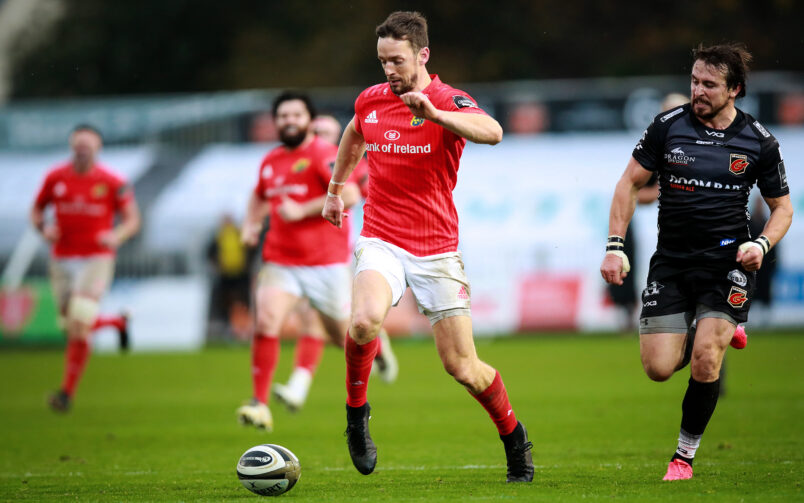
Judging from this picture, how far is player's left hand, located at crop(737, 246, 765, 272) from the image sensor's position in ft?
21.9

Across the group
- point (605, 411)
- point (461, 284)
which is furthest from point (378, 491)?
point (605, 411)

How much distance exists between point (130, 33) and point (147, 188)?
50.0 ft

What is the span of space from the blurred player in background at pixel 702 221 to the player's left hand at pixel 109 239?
701 centimetres

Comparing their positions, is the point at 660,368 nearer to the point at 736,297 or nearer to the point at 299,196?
the point at 736,297

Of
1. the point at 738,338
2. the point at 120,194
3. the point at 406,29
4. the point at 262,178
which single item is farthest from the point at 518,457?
the point at 120,194

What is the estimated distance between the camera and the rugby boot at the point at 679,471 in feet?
22.9

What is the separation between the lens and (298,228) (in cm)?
1065

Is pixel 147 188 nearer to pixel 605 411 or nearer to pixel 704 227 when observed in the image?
pixel 605 411

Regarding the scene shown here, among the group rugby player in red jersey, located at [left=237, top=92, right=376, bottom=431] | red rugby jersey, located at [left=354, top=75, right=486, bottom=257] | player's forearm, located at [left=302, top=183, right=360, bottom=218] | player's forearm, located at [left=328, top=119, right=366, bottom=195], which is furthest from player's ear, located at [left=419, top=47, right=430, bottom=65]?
rugby player in red jersey, located at [left=237, top=92, right=376, bottom=431]

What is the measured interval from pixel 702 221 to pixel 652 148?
527mm

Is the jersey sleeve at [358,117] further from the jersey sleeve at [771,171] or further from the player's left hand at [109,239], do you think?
the player's left hand at [109,239]

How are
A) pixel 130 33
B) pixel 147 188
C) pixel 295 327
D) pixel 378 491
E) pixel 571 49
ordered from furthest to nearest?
pixel 130 33
pixel 571 49
pixel 147 188
pixel 295 327
pixel 378 491

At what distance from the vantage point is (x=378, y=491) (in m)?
6.89

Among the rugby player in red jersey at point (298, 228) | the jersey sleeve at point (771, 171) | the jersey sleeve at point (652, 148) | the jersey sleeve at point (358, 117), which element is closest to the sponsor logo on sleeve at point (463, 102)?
the jersey sleeve at point (358, 117)
